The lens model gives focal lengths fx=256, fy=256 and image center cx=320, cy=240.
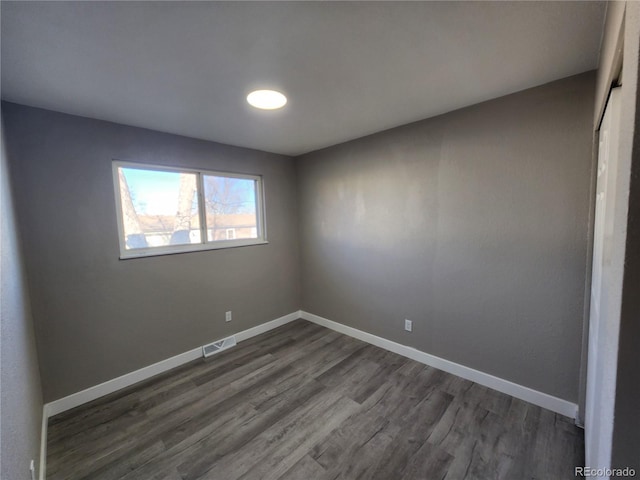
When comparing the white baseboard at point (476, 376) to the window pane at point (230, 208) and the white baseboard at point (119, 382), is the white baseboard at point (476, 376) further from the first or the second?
the window pane at point (230, 208)

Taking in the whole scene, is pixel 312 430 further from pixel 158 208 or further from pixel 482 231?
pixel 158 208

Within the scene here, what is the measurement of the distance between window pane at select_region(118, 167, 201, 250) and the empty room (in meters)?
0.02

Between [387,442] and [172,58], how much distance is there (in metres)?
2.72

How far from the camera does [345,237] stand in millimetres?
3258

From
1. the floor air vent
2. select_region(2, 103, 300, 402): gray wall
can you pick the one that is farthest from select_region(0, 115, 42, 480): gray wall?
the floor air vent

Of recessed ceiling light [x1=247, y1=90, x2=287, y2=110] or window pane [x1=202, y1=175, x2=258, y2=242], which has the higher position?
recessed ceiling light [x1=247, y1=90, x2=287, y2=110]

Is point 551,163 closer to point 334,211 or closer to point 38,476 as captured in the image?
point 334,211

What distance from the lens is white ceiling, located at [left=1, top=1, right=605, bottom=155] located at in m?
1.16

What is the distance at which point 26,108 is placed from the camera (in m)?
1.89

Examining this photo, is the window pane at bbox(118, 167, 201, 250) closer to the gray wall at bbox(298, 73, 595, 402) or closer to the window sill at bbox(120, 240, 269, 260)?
the window sill at bbox(120, 240, 269, 260)

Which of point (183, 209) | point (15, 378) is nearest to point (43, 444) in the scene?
point (15, 378)

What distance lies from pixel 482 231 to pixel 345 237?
1511mm

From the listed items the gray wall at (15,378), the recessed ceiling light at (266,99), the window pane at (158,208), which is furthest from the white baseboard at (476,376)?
the gray wall at (15,378)

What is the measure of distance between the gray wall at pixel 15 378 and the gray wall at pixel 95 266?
12.5 inches
